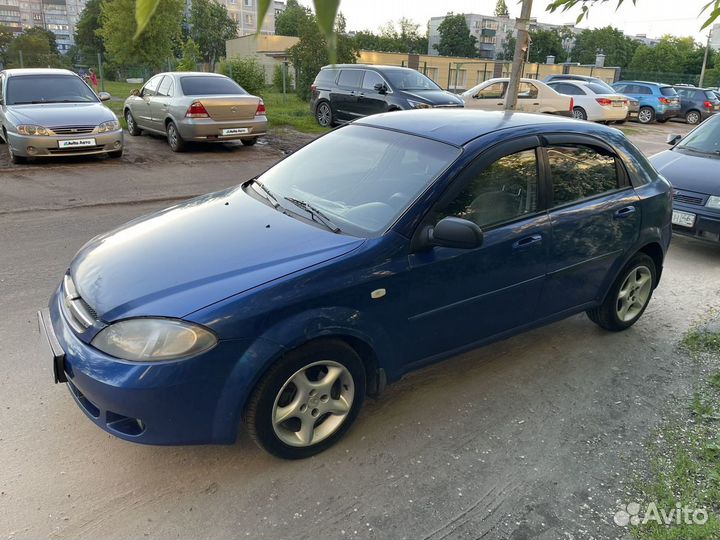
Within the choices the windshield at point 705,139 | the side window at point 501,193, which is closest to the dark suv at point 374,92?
the windshield at point 705,139

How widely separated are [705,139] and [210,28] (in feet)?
272

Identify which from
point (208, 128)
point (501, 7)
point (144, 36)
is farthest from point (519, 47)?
point (144, 36)

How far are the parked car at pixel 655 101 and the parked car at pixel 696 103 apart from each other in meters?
0.58

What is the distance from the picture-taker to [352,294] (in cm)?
287

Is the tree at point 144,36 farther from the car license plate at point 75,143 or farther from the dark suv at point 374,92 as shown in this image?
Answer: the car license plate at point 75,143

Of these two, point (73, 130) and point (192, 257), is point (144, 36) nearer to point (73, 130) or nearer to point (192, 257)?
point (73, 130)

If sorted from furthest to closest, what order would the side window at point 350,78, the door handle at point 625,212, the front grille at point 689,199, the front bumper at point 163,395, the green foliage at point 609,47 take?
the green foliage at point 609,47 < the side window at point 350,78 < the front grille at point 689,199 < the door handle at point 625,212 < the front bumper at point 163,395

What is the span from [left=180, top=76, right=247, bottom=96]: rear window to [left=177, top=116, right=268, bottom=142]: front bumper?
68 cm

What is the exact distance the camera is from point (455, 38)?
10031 centimetres

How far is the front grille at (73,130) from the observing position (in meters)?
9.55

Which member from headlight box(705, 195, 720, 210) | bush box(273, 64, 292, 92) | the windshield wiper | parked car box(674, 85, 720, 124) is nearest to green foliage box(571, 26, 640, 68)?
parked car box(674, 85, 720, 124)

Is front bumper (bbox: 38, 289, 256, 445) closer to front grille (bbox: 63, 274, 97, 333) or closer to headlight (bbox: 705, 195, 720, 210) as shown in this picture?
front grille (bbox: 63, 274, 97, 333)

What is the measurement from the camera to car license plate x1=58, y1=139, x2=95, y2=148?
378 inches

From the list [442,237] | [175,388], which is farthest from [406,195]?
[175,388]
